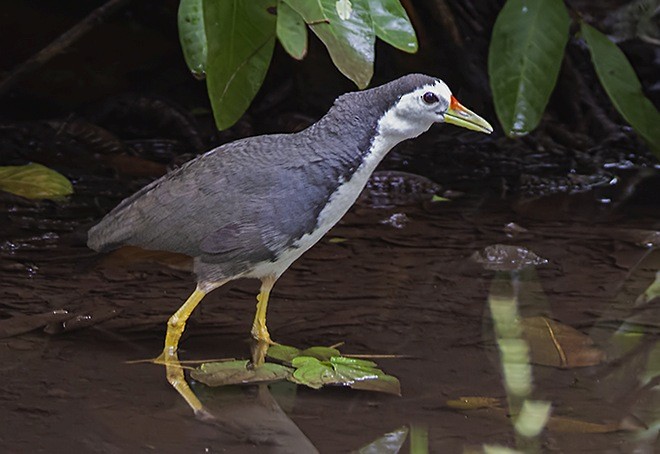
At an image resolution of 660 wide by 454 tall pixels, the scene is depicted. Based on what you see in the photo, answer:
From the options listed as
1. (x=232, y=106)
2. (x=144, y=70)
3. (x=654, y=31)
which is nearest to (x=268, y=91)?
(x=144, y=70)

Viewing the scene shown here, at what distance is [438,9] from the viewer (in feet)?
20.3

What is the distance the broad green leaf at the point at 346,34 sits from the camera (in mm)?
3568

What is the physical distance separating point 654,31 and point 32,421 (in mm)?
4484

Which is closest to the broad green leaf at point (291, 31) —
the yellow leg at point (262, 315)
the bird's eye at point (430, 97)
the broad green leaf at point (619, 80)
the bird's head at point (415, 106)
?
the bird's head at point (415, 106)

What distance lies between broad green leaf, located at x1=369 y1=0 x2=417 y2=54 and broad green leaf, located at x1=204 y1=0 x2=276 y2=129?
1.16 feet

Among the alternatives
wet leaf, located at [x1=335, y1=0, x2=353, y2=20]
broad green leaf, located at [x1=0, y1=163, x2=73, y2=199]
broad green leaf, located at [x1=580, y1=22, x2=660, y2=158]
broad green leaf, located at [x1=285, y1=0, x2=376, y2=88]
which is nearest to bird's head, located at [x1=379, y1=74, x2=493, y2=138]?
broad green leaf, located at [x1=285, y1=0, x2=376, y2=88]

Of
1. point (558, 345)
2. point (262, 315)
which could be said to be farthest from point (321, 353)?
point (558, 345)

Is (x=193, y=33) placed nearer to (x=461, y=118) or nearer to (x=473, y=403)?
(x=461, y=118)

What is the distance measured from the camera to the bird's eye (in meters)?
3.64

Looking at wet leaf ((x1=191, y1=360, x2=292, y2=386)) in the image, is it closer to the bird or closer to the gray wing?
the bird

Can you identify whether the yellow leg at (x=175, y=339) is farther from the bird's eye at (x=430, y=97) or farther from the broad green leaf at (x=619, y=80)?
the broad green leaf at (x=619, y=80)

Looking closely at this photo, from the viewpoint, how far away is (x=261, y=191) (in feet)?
11.9

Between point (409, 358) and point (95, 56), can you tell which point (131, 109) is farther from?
point (409, 358)

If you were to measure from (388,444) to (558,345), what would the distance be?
96 centimetres
